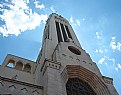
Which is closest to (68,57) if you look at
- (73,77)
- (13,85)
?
(73,77)

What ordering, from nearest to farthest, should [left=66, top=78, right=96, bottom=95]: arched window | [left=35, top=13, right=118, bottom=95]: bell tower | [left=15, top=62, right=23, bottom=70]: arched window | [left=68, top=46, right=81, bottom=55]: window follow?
[left=35, top=13, right=118, bottom=95]: bell tower < [left=66, top=78, right=96, bottom=95]: arched window < [left=68, top=46, right=81, bottom=55]: window < [left=15, top=62, right=23, bottom=70]: arched window

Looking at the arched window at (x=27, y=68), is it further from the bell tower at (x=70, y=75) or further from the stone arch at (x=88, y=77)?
the stone arch at (x=88, y=77)

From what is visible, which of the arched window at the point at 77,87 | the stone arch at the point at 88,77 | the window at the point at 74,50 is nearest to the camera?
the arched window at the point at 77,87

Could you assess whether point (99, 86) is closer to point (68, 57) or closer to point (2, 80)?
point (68, 57)

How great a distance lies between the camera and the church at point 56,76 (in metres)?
13.7

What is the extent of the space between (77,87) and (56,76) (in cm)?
253

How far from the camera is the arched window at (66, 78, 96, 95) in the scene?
15.7 metres

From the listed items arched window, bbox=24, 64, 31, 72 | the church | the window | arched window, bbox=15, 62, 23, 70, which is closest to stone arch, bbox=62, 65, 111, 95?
Answer: the church

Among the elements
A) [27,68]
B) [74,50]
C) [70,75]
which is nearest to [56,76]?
[70,75]

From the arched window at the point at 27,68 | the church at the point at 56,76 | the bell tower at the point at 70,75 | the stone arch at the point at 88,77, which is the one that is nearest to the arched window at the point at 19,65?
the church at the point at 56,76

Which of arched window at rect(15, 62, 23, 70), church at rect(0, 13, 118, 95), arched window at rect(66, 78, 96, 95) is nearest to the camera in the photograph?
church at rect(0, 13, 118, 95)

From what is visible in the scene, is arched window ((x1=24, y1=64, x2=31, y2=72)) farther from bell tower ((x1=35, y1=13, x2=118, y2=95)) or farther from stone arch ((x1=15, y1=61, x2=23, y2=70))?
bell tower ((x1=35, y1=13, x2=118, y2=95))

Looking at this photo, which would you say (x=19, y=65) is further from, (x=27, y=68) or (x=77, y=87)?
(x=77, y=87)

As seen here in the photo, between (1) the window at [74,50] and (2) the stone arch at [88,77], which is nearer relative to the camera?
(2) the stone arch at [88,77]
